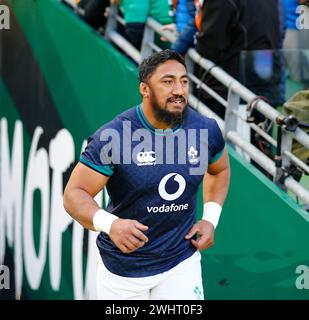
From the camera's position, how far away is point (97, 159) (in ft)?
14.5

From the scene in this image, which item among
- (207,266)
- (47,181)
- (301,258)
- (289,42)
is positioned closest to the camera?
(301,258)

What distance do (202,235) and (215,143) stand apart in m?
0.48

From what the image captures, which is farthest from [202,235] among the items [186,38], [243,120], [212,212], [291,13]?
[291,13]

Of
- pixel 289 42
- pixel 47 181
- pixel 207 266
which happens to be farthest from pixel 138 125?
pixel 47 181

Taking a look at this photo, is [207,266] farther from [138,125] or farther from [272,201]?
[138,125]

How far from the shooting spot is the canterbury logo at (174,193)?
176 inches

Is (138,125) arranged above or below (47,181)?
above

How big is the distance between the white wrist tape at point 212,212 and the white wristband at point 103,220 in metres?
0.61

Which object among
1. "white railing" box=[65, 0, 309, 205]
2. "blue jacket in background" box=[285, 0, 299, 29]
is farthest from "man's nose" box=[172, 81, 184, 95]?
"blue jacket in background" box=[285, 0, 299, 29]

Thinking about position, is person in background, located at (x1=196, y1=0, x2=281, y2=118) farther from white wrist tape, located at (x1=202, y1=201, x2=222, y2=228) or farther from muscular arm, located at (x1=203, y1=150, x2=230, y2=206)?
white wrist tape, located at (x1=202, y1=201, x2=222, y2=228)

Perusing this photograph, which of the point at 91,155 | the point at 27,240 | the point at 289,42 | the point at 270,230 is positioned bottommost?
the point at 27,240

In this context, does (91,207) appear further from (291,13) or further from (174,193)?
(291,13)

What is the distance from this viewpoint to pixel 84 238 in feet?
23.1
